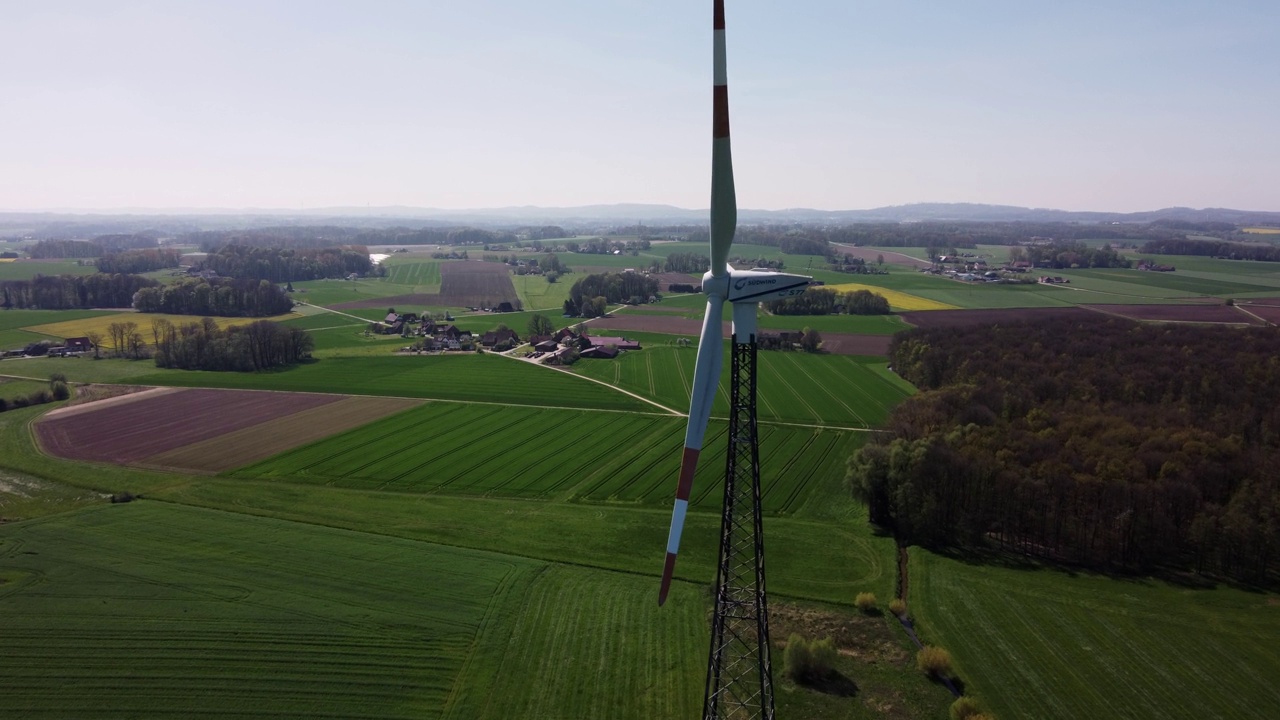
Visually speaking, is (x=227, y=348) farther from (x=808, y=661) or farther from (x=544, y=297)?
(x=808, y=661)

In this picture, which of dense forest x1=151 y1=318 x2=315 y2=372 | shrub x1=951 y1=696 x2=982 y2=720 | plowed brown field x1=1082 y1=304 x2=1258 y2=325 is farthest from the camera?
plowed brown field x1=1082 y1=304 x2=1258 y2=325

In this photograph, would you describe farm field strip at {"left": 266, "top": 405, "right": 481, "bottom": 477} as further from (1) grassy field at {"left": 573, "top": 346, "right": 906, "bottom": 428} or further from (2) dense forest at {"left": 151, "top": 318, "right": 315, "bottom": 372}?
(2) dense forest at {"left": 151, "top": 318, "right": 315, "bottom": 372}

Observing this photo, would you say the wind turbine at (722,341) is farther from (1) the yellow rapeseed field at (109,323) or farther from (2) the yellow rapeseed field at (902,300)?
(2) the yellow rapeseed field at (902,300)

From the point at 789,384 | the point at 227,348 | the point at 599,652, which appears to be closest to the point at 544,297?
the point at 227,348

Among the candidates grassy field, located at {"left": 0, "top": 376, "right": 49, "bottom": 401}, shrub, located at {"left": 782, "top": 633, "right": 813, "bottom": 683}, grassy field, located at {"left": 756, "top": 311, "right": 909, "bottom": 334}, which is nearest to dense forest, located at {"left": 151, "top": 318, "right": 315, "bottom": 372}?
grassy field, located at {"left": 0, "top": 376, "right": 49, "bottom": 401}

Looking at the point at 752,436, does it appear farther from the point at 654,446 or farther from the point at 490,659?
the point at 654,446

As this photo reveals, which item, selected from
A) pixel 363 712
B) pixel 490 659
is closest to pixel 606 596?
pixel 490 659

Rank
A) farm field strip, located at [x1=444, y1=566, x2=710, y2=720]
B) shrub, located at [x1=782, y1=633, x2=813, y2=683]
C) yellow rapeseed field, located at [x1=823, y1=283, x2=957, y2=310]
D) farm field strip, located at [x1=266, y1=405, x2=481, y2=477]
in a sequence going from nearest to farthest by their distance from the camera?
1. farm field strip, located at [x1=444, y1=566, x2=710, y2=720]
2. shrub, located at [x1=782, y1=633, x2=813, y2=683]
3. farm field strip, located at [x1=266, y1=405, x2=481, y2=477]
4. yellow rapeseed field, located at [x1=823, y1=283, x2=957, y2=310]

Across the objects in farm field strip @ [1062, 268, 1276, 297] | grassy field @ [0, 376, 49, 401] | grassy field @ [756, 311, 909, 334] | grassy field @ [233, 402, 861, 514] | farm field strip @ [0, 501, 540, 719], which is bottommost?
farm field strip @ [0, 501, 540, 719]
